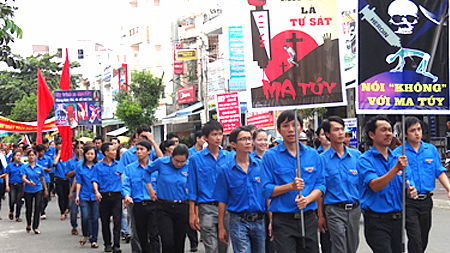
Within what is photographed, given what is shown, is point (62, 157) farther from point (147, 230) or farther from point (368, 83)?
point (368, 83)

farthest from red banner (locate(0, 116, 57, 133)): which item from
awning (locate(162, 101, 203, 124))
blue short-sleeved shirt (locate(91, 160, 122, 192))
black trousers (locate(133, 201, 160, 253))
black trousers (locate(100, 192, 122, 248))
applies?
black trousers (locate(133, 201, 160, 253))

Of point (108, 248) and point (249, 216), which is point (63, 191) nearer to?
point (108, 248)

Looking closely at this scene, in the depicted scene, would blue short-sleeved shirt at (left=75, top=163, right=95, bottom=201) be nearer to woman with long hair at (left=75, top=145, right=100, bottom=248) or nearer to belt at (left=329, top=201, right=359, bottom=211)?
woman with long hair at (left=75, top=145, right=100, bottom=248)

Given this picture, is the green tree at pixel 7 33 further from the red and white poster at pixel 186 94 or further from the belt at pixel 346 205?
the red and white poster at pixel 186 94

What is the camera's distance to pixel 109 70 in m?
68.2

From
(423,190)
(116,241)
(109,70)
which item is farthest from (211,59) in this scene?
(423,190)

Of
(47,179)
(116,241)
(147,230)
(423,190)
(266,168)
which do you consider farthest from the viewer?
(47,179)

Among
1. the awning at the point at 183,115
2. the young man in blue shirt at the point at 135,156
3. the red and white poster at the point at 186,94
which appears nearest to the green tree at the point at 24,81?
the red and white poster at the point at 186,94

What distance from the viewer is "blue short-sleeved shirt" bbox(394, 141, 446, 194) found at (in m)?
7.58

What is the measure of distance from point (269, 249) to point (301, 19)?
331 cm

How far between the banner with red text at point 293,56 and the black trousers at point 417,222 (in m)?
1.43

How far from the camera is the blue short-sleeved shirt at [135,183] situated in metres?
9.92

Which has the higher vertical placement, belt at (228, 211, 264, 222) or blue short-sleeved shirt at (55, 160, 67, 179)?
belt at (228, 211, 264, 222)

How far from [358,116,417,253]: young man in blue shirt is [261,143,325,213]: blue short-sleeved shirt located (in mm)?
586
